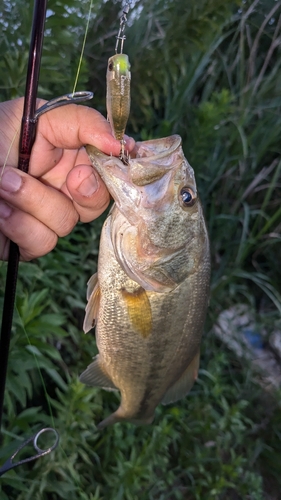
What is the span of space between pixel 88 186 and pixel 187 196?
325 millimetres

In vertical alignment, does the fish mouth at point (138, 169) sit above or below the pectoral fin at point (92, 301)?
above

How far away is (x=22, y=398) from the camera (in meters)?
1.65

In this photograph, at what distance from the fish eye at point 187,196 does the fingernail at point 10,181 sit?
518 mm

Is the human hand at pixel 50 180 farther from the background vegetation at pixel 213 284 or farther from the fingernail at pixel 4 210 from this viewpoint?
the background vegetation at pixel 213 284

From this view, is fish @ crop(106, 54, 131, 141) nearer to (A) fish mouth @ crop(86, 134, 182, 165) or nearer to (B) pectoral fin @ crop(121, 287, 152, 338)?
(A) fish mouth @ crop(86, 134, 182, 165)

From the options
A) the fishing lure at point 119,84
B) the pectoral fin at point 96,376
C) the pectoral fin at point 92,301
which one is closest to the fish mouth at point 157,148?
the fishing lure at point 119,84

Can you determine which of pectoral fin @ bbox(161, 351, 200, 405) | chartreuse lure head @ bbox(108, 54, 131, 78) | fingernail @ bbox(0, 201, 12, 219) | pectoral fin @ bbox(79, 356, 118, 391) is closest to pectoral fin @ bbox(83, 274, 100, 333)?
pectoral fin @ bbox(79, 356, 118, 391)

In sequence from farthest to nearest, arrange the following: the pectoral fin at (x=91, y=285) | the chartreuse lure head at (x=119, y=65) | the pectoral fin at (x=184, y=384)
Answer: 1. the pectoral fin at (x=184, y=384)
2. the pectoral fin at (x=91, y=285)
3. the chartreuse lure head at (x=119, y=65)

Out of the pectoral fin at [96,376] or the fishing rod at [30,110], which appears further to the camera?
the pectoral fin at [96,376]

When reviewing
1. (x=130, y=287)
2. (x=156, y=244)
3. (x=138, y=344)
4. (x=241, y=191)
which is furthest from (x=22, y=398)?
(x=241, y=191)

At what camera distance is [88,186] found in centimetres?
128

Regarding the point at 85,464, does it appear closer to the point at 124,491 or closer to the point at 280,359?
the point at 124,491

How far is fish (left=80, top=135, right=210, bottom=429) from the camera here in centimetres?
123

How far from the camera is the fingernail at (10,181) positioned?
A: 1203 millimetres
